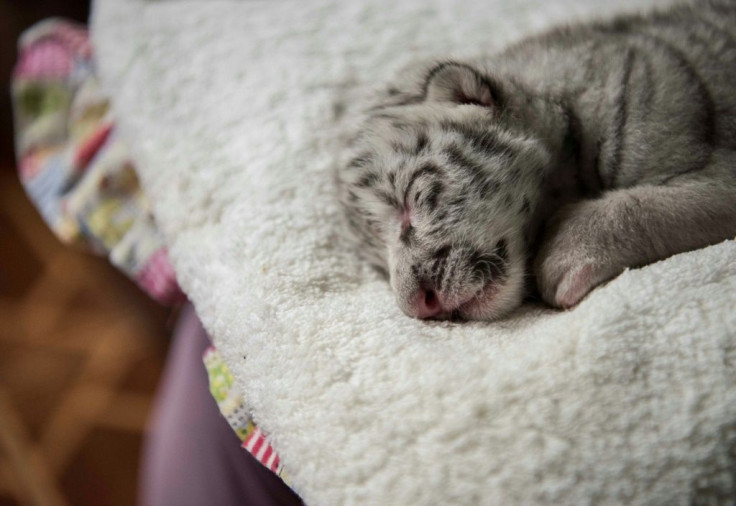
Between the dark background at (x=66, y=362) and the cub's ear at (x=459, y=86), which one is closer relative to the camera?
the cub's ear at (x=459, y=86)

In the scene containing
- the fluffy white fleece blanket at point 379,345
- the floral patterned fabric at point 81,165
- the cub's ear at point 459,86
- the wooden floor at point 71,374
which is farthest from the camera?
the wooden floor at point 71,374

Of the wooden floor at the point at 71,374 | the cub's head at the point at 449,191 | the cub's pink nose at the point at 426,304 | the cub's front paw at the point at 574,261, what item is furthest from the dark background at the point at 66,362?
the cub's front paw at the point at 574,261

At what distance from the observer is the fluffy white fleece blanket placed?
674 mm

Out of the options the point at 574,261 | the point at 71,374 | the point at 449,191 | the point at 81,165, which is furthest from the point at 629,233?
the point at 71,374

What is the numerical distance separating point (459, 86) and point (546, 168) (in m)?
0.20

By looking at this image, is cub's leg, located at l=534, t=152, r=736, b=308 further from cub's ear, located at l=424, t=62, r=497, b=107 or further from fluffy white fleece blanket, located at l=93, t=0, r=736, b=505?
cub's ear, located at l=424, t=62, r=497, b=107

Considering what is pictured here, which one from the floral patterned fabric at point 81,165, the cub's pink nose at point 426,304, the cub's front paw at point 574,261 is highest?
the cub's front paw at point 574,261

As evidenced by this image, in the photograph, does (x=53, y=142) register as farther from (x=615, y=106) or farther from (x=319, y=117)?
(x=615, y=106)

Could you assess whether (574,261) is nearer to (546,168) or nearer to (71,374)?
(546,168)

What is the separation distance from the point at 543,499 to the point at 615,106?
73 centimetres

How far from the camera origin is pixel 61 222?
1.53 meters

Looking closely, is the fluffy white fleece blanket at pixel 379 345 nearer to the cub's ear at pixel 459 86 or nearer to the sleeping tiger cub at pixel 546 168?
the sleeping tiger cub at pixel 546 168

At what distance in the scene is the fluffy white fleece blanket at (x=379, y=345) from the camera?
2.21 feet

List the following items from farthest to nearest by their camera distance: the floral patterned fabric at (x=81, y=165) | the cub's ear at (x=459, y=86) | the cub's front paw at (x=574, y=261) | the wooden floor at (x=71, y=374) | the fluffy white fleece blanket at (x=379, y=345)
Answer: the wooden floor at (x=71, y=374)
the floral patterned fabric at (x=81, y=165)
the cub's ear at (x=459, y=86)
the cub's front paw at (x=574, y=261)
the fluffy white fleece blanket at (x=379, y=345)
